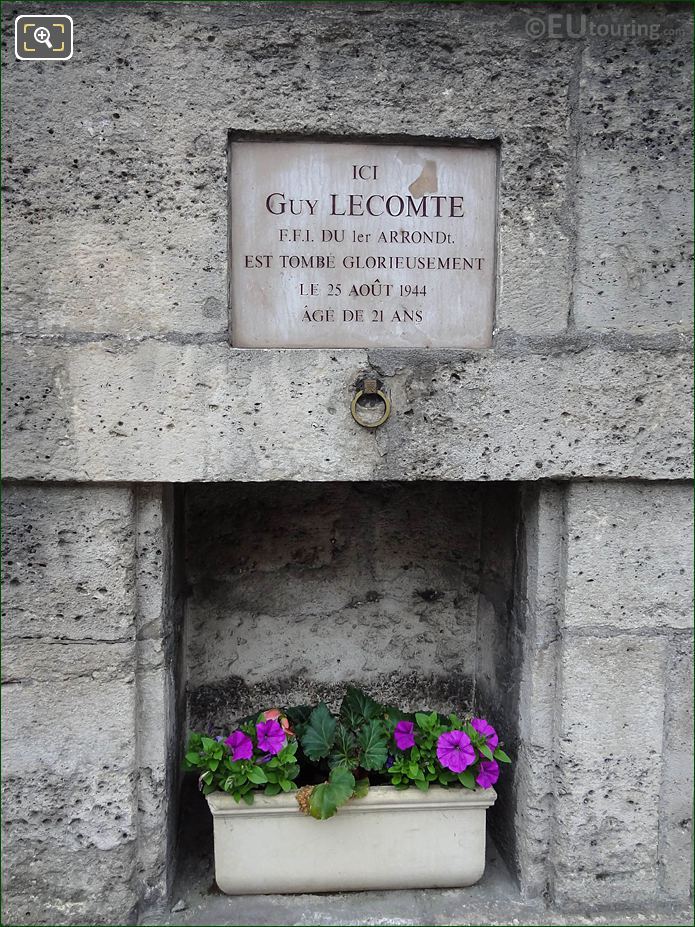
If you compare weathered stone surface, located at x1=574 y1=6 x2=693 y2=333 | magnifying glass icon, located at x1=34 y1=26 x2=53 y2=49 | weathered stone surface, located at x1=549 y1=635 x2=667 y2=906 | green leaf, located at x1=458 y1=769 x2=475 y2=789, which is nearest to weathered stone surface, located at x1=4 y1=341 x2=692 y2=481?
weathered stone surface, located at x1=574 y1=6 x2=693 y2=333

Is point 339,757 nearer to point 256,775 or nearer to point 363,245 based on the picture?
point 256,775

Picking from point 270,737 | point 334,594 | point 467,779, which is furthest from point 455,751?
point 334,594

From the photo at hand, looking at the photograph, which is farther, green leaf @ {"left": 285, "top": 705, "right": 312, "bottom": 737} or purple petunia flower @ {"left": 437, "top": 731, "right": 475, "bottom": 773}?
green leaf @ {"left": 285, "top": 705, "right": 312, "bottom": 737}

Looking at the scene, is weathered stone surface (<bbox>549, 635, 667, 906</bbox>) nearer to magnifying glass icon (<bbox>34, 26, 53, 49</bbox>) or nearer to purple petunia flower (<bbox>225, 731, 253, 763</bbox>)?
purple petunia flower (<bbox>225, 731, 253, 763</bbox>)

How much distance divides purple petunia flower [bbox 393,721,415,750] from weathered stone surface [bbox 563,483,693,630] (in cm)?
53

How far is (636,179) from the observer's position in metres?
1.76

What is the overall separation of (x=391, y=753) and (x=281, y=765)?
309 millimetres

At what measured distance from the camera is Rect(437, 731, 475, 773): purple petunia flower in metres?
1.88

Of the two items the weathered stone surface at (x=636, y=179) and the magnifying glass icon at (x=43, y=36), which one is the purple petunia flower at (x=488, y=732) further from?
the magnifying glass icon at (x=43, y=36)

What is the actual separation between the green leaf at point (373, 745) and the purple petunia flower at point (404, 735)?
0.03 meters

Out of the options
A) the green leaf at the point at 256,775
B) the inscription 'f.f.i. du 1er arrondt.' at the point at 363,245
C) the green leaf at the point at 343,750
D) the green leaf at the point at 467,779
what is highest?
the inscription 'f.f.i. du 1er arrondt.' at the point at 363,245

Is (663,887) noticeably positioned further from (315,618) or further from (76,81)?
(76,81)

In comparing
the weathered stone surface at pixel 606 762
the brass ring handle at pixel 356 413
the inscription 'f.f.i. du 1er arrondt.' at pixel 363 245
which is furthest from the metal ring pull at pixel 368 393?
the weathered stone surface at pixel 606 762

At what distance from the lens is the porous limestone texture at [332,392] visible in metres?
1.69
